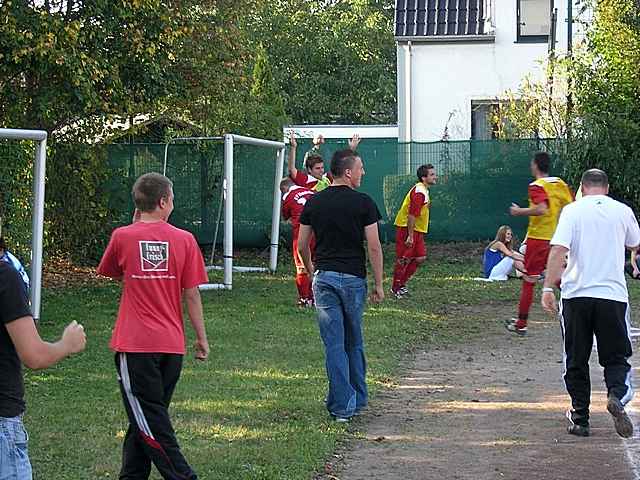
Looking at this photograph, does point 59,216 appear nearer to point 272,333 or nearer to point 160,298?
point 272,333

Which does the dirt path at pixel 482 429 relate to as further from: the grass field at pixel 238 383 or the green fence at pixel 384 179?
the green fence at pixel 384 179

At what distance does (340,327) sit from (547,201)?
14.6 ft

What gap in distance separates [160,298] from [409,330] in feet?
24.7

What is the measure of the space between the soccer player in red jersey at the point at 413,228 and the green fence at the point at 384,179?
232 inches

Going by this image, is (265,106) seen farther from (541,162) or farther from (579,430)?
(579,430)

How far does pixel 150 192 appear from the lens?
256 inches

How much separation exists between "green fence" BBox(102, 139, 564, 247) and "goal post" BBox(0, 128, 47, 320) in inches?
311

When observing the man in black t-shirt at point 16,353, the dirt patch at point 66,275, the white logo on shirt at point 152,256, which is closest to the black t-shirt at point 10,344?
the man in black t-shirt at point 16,353

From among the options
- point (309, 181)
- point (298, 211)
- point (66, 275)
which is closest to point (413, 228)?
point (309, 181)

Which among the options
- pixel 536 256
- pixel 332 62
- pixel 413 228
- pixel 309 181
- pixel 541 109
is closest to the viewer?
pixel 536 256

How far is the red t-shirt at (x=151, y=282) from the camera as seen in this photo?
6.41 m

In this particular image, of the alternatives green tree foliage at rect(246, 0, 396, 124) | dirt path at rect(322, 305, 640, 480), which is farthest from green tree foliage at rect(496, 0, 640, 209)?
green tree foliage at rect(246, 0, 396, 124)

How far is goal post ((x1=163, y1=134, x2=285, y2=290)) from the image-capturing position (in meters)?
17.5

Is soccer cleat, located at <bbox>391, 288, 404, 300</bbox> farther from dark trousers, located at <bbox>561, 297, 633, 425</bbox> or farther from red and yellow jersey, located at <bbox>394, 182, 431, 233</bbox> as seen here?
dark trousers, located at <bbox>561, 297, 633, 425</bbox>
